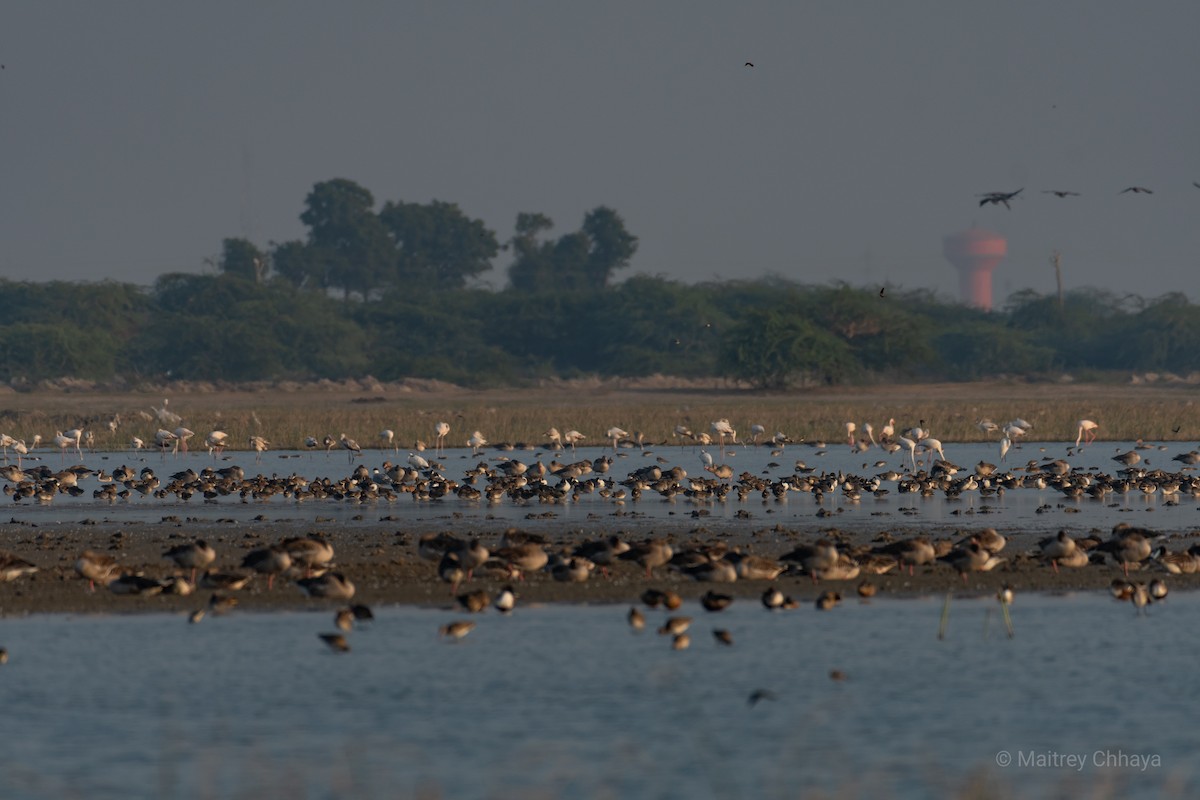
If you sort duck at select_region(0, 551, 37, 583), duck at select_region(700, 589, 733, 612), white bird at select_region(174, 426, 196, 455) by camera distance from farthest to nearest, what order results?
white bird at select_region(174, 426, 196, 455) < duck at select_region(0, 551, 37, 583) < duck at select_region(700, 589, 733, 612)

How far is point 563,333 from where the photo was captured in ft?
349

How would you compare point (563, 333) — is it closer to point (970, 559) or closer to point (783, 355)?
point (783, 355)

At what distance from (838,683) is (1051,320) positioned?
97.9m

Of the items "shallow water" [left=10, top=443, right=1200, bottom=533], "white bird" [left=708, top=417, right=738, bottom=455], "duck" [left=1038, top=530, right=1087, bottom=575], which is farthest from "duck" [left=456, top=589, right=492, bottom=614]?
"white bird" [left=708, top=417, right=738, bottom=455]

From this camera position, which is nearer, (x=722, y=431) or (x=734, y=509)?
(x=734, y=509)

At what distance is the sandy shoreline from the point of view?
18.1m

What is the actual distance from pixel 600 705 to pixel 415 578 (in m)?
6.25

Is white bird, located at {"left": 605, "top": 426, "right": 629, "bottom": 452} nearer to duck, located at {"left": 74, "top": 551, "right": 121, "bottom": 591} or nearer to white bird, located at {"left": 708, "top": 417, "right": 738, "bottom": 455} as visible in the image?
white bird, located at {"left": 708, "top": 417, "right": 738, "bottom": 455}

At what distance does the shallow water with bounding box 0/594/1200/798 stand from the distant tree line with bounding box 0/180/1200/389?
60747 mm

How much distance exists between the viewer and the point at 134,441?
157ft

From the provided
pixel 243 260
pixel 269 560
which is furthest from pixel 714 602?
pixel 243 260

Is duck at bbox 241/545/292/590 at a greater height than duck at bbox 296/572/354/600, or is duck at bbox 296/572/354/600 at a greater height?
duck at bbox 241/545/292/590

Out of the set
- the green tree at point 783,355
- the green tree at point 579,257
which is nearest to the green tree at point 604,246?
the green tree at point 579,257

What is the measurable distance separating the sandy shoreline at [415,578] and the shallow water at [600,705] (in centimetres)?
68
